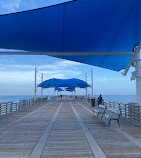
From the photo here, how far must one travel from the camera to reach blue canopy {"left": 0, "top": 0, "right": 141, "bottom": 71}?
593 cm

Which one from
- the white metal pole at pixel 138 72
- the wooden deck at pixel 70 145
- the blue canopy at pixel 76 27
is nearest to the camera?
the wooden deck at pixel 70 145

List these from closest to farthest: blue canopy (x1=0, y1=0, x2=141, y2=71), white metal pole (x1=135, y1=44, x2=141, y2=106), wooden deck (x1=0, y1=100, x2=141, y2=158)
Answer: wooden deck (x1=0, y1=100, x2=141, y2=158)
blue canopy (x1=0, y1=0, x2=141, y2=71)
white metal pole (x1=135, y1=44, x2=141, y2=106)

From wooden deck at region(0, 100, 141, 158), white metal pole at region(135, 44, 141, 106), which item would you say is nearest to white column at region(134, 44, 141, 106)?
white metal pole at region(135, 44, 141, 106)

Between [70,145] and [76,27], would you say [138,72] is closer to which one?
[76,27]

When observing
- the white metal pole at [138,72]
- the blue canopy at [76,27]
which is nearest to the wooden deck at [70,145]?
the white metal pole at [138,72]

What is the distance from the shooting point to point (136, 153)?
450 centimetres

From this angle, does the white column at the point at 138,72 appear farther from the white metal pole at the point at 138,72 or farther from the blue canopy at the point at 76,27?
the blue canopy at the point at 76,27

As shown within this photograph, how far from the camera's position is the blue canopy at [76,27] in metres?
5.93

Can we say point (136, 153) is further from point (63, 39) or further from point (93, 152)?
point (63, 39)

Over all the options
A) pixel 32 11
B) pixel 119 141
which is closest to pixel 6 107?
pixel 32 11

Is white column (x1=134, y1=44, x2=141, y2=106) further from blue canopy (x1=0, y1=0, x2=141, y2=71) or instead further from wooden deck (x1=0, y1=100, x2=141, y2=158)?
wooden deck (x1=0, y1=100, x2=141, y2=158)

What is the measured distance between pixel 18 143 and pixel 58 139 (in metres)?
1.34

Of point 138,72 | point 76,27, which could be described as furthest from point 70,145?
point 138,72

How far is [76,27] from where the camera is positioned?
711 cm
